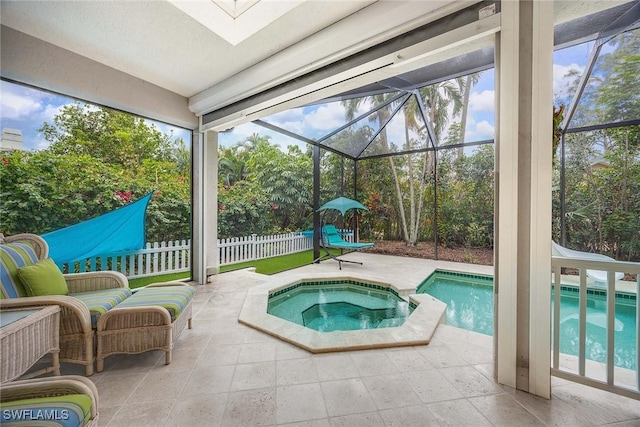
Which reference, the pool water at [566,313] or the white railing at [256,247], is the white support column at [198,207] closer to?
the white railing at [256,247]

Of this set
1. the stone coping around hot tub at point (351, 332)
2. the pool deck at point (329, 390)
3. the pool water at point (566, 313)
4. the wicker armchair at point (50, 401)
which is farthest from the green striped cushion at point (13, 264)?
the pool water at point (566, 313)

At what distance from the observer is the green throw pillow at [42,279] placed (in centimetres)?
183

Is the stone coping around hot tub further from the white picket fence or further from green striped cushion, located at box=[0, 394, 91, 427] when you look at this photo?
the white picket fence

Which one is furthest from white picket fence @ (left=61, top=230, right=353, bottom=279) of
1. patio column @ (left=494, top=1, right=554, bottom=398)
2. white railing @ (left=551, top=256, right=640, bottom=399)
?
white railing @ (left=551, top=256, right=640, bottom=399)

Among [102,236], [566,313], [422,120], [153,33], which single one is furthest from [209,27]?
[422,120]

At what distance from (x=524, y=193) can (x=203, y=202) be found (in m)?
4.10

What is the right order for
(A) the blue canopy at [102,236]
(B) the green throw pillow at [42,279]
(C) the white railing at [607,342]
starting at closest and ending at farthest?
(C) the white railing at [607,342] → (B) the green throw pillow at [42,279] → (A) the blue canopy at [102,236]

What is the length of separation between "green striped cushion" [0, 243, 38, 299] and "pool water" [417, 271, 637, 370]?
171 inches

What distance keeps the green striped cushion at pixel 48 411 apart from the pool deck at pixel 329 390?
1.88 ft

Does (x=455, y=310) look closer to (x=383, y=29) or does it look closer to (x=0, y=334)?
(x=383, y=29)

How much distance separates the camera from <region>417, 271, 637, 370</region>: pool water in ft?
8.61

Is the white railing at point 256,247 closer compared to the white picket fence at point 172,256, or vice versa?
the white picket fence at point 172,256

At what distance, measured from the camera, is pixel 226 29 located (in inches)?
93.9

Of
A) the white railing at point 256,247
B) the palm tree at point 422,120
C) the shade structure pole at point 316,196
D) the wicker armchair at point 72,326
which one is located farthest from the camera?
the palm tree at point 422,120
